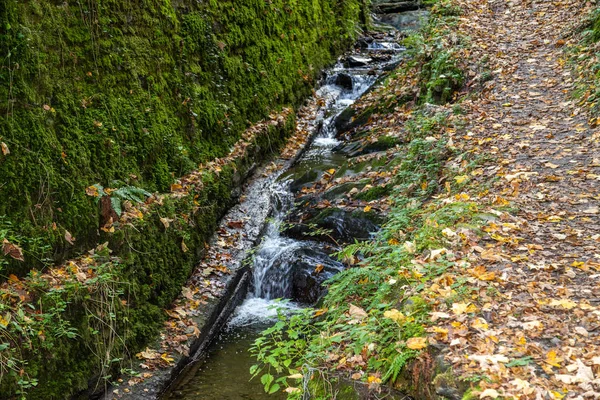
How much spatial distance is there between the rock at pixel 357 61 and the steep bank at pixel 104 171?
6.26 metres

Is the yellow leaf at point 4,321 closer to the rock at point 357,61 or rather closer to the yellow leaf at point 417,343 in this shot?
the yellow leaf at point 417,343

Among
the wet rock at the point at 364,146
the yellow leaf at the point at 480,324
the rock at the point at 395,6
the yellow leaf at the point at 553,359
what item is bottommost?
the wet rock at the point at 364,146

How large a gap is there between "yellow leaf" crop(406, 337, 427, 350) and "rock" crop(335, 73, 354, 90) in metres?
11.6

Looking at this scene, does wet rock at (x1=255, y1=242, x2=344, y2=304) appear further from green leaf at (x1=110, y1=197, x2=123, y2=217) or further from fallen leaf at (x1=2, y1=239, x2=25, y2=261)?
fallen leaf at (x1=2, y1=239, x2=25, y2=261)

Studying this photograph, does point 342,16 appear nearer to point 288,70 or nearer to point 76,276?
point 288,70

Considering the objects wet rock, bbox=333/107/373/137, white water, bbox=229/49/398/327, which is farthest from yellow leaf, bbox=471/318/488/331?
wet rock, bbox=333/107/373/137

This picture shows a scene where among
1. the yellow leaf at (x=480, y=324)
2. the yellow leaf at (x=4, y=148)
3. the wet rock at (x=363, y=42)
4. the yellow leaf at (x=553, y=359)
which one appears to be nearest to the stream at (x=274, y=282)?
the yellow leaf at (x=480, y=324)

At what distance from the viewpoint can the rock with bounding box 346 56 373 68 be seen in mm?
15651

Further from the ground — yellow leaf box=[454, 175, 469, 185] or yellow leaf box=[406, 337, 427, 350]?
yellow leaf box=[406, 337, 427, 350]

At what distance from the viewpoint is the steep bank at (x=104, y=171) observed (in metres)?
5.33

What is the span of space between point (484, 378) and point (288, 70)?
10.6 m

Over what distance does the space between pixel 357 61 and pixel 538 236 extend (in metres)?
11.9

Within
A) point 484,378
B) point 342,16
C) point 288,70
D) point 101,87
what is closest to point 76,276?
point 101,87

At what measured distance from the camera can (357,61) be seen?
1575cm
